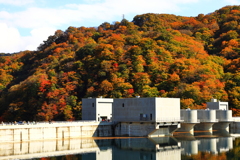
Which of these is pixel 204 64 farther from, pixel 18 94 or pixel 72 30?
pixel 72 30

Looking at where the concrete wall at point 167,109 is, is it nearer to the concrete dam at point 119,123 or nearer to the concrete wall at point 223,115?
the concrete dam at point 119,123

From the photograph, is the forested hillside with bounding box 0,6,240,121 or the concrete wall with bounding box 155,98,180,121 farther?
the forested hillside with bounding box 0,6,240,121

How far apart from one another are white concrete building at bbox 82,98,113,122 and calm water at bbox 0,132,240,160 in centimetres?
847

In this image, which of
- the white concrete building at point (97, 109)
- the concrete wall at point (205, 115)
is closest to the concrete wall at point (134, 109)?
the white concrete building at point (97, 109)

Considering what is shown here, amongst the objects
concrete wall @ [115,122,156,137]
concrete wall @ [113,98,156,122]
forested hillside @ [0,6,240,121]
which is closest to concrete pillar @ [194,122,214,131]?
forested hillside @ [0,6,240,121]

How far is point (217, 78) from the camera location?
104938mm

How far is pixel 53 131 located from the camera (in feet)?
227

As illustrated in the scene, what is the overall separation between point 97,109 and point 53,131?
39.4 feet

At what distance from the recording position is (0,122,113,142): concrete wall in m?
63.8

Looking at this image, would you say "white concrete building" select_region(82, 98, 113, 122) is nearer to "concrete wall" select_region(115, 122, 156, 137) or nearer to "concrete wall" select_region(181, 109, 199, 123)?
"concrete wall" select_region(115, 122, 156, 137)

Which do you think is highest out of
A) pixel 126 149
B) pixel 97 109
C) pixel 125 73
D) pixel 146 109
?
pixel 125 73

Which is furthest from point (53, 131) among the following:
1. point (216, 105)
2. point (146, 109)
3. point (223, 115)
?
point (216, 105)

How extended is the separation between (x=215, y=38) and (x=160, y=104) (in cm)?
7972

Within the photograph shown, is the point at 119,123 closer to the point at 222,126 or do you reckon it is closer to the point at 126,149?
the point at 126,149
